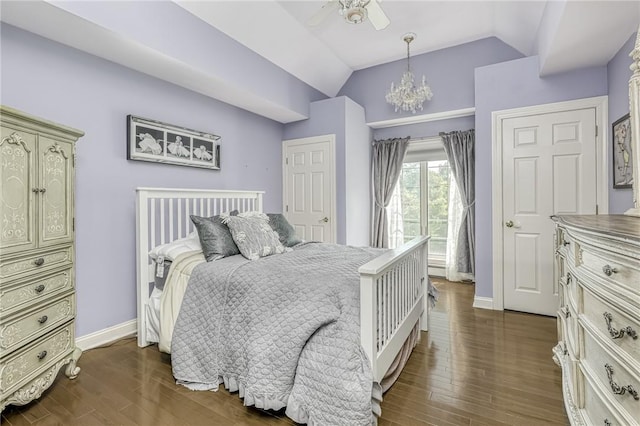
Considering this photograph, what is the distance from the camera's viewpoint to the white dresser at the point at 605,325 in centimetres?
82

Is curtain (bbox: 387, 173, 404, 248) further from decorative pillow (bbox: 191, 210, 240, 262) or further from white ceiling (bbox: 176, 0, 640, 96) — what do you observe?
decorative pillow (bbox: 191, 210, 240, 262)

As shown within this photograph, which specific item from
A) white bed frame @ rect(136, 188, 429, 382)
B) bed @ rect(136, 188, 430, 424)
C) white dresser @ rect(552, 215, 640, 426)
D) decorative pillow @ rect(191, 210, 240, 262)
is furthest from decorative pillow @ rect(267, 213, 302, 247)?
white dresser @ rect(552, 215, 640, 426)

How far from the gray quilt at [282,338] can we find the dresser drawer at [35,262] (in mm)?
739

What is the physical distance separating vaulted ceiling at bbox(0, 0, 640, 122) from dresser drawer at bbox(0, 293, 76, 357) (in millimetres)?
1772

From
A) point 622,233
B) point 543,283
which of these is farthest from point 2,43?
point 543,283

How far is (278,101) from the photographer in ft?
12.7

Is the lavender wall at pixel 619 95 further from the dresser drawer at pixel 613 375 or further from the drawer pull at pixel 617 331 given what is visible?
the drawer pull at pixel 617 331

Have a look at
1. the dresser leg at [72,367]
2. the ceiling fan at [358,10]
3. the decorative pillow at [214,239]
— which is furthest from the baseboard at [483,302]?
the dresser leg at [72,367]

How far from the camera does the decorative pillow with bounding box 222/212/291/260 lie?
2475 millimetres

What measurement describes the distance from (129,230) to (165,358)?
1.14 m

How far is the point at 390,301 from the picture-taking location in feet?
6.35

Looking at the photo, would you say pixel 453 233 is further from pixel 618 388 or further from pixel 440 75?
pixel 618 388

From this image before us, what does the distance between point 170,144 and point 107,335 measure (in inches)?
68.9

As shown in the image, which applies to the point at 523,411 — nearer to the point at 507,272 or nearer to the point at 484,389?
the point at 484,389
